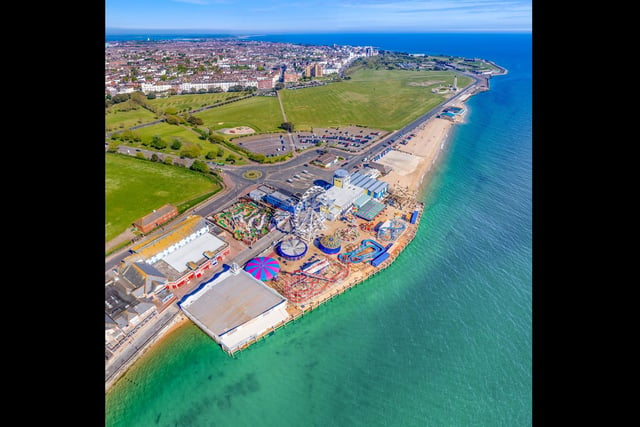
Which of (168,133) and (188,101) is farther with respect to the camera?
(188,101)

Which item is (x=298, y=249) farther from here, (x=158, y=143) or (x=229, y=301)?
(x=158, y=143)

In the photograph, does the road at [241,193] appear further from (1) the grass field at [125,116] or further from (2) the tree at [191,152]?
(1) the grass field at [125,116]

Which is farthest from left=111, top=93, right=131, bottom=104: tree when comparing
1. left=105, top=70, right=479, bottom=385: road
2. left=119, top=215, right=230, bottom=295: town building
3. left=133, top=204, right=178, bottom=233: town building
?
left=119, top=215, right=230, bottom=295: town building

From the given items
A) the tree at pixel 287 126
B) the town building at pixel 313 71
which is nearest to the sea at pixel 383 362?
the tree at pixel 287 126

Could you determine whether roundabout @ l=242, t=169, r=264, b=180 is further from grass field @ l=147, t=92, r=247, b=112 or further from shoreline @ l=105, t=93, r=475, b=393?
grass field @ l=147, t=92, r=247, b=112

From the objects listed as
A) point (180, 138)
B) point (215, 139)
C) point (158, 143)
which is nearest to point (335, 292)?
point (215, 139)
